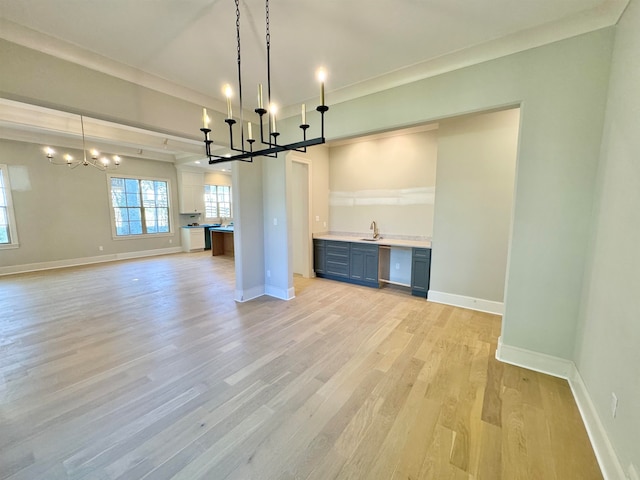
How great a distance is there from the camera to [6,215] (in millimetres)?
5711

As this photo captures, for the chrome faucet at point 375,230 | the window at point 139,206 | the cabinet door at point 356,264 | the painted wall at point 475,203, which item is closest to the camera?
the painted wall at point 475,203

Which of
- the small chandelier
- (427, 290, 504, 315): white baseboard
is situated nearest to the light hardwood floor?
(427, 290, 504, 315): white baseboard

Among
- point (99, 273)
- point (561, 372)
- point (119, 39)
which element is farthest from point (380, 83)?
point (99, 273)

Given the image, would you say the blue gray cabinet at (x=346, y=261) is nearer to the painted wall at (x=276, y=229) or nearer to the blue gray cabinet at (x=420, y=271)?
the blue gray cabinet at (x=420, y=271)

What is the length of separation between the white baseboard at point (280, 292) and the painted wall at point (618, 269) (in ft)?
11.2

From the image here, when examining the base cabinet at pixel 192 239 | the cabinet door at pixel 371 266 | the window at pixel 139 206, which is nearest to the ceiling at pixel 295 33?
the cabinet door at pixel 371 266

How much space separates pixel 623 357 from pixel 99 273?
814cm

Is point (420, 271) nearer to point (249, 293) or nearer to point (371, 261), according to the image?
point (371, 261)

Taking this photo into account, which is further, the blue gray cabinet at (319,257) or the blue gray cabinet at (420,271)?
the blue gray cabinet at (319,257)

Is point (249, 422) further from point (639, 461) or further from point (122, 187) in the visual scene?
point (122, 187)

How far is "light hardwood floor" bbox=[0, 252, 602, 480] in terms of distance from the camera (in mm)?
1502

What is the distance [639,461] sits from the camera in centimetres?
119

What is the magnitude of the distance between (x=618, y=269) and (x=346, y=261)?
12.3ft

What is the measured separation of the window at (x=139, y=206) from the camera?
7477 mm
